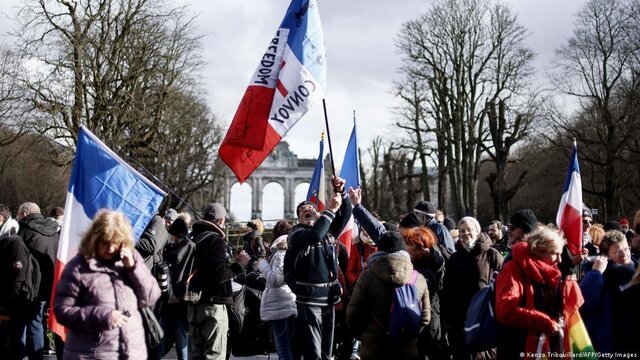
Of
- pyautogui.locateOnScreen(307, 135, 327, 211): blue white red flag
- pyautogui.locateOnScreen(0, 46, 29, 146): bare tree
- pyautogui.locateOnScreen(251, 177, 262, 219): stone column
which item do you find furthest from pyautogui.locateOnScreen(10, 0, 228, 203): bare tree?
pyautogui.locateOnScreen(251, 177, 262, 219): stone column

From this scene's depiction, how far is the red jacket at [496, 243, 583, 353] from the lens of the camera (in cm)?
605

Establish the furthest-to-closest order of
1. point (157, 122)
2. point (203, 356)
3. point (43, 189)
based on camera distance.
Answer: point (43, 189) → point (157, 122) → point (203, 356)

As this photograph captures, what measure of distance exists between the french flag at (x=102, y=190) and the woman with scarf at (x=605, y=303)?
3.60 meters

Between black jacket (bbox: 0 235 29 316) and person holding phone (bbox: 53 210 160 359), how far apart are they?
3.69 meters

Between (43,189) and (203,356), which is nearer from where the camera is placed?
(203,356)

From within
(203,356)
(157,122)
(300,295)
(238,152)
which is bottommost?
(203,356)

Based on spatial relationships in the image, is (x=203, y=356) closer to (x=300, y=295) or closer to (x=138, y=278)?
(x=300, y=295)

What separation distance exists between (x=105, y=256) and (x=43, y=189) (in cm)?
5480

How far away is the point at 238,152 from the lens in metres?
8.47

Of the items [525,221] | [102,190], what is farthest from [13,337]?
[525,221]

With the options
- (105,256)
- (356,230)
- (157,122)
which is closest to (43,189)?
(157,122)

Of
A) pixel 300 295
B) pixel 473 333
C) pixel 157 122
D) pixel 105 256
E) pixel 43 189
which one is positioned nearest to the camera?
pixel 105 256

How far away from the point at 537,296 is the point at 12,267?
575 cm

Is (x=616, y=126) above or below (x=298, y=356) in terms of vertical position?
above
